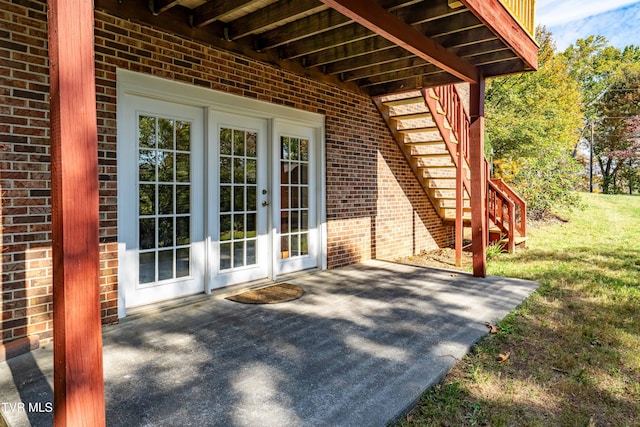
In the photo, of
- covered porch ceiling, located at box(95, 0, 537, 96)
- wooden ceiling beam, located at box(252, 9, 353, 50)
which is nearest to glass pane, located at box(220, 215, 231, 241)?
covered porch ceiling, located at box(95, 0, 537, 96)

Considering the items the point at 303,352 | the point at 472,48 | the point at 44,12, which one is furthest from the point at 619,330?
the point at 44,12

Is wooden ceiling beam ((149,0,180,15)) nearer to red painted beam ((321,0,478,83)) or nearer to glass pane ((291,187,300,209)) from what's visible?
red painted beam ((321,0,478,83))

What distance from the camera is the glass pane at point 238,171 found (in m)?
4.31

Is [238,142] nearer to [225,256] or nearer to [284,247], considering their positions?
[225,256]

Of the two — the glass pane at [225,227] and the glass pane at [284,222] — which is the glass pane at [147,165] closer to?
the glass pane at [225,227]

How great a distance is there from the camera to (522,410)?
2127 mm

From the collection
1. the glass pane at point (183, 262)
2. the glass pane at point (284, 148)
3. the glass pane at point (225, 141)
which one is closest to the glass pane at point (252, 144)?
the glass pane at point (225, 141)

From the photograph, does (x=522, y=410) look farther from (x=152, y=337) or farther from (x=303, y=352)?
(x=152, y=337)

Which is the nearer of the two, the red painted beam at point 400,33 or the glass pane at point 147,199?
the red painted beam at point 400,33

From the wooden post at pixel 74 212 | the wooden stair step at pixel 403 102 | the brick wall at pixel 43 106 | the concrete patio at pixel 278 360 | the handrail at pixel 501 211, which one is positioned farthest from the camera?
the handrail at pixel 501 211

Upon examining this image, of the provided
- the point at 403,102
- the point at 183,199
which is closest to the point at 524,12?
the point at 403,102

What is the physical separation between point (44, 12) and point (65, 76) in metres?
1.95

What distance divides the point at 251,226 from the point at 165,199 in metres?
1.09

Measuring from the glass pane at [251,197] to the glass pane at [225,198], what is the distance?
0.27 m
